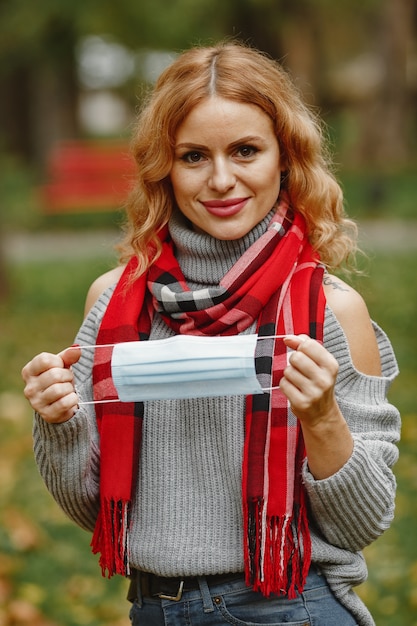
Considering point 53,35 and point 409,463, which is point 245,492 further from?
point 53,35

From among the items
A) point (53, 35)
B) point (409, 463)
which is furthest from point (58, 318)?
point (53, 35)

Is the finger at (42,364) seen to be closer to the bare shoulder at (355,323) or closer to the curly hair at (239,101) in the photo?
the curly hair at (239,101)

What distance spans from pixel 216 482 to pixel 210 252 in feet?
1.82

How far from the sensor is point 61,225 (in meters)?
17.0

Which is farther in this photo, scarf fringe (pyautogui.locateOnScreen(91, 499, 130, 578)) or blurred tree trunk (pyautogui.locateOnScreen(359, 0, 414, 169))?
blurred tree trunk (pyautogui.locateOnScreen(359, 0, 414, 169))

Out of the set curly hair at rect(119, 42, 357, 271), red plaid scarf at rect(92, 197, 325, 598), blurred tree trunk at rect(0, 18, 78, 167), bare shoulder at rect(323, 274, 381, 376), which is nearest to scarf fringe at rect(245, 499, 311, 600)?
red plaid scarf at rect(92, 197, 325, 598)

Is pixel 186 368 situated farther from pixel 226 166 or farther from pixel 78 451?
pixel 226 166

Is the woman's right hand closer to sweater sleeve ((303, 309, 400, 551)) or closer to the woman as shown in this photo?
the woman

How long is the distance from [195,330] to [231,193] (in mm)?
336

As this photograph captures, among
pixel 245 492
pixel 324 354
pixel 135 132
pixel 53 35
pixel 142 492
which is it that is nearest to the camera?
pixel 324 354

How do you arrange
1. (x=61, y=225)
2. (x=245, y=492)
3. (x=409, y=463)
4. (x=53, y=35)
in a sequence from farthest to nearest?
(x=61, y=225), (x=53, y=35), (x=409, y=463), (x=245, y=492)

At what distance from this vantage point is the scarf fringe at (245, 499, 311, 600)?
216 cm

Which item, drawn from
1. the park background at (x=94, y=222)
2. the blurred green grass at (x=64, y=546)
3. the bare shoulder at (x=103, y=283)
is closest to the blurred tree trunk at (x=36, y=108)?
the park background at (x=94, y=222)

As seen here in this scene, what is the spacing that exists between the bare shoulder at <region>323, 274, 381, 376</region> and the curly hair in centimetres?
16
